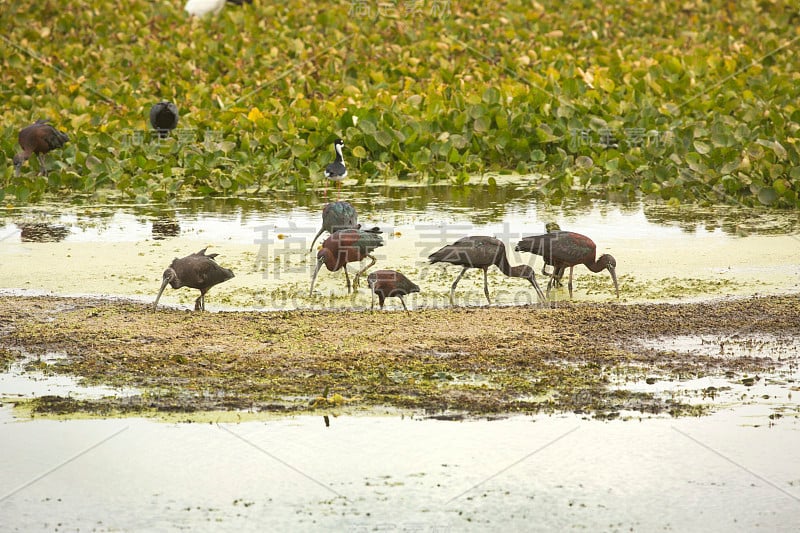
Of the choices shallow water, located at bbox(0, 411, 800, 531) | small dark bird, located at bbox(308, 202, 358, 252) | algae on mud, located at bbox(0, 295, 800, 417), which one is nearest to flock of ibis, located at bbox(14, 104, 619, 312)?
small dark bird, located at bbox(308, 202, 358, 252)

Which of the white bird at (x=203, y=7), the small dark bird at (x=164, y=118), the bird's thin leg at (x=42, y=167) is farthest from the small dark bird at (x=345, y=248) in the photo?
the white bird at (x=203, y=7)

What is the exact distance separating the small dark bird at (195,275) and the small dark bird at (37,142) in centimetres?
480

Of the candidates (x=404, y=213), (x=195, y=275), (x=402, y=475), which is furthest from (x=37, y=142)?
(x=402, y=475)

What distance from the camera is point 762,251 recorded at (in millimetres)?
9508

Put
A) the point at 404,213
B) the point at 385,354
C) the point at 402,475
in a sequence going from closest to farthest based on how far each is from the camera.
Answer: the point at 402,475 < the point at 385,354 < the point at 404,213

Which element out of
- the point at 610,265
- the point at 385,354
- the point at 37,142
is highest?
the point at 37,142

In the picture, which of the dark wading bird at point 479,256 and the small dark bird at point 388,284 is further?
the dark wading bird at point 479,256

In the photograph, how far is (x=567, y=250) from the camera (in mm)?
8297

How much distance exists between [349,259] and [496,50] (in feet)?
28.2

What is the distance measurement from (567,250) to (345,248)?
55.0 inches

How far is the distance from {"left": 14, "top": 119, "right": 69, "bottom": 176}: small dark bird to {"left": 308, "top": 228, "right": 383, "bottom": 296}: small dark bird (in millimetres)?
4612

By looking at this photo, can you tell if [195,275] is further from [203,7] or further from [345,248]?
[203,7]

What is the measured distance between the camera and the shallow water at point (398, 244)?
334 inches

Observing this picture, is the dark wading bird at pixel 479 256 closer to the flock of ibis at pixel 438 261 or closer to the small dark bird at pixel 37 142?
the flock of ibis at pixel 438 261
